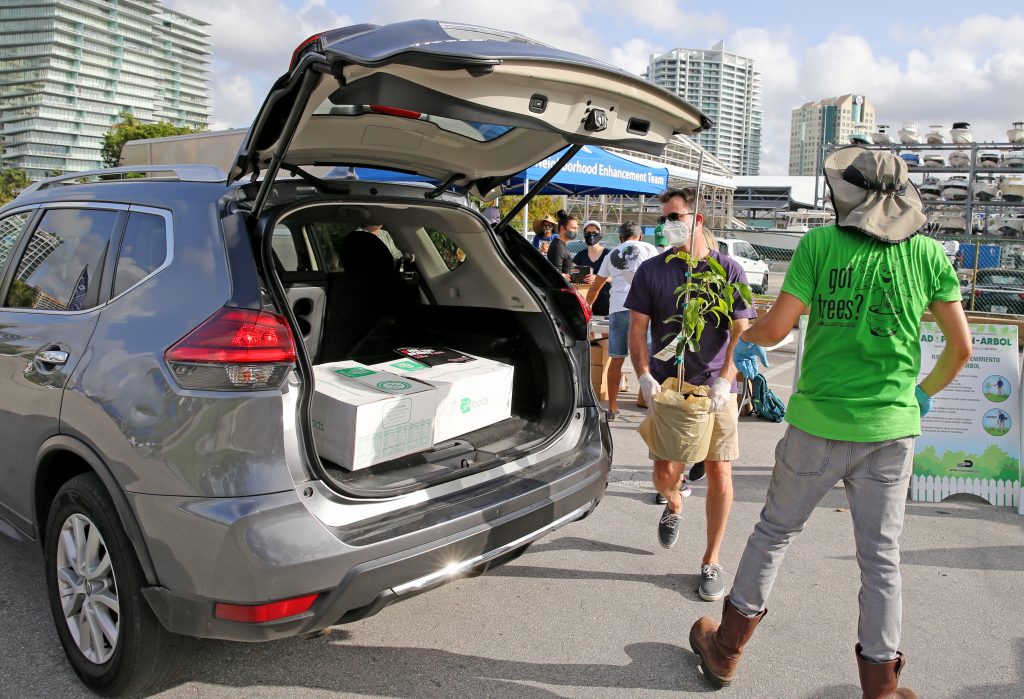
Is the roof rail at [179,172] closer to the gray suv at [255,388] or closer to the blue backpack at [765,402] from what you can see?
the gray suv at [255,388]

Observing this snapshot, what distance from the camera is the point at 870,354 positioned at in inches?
103

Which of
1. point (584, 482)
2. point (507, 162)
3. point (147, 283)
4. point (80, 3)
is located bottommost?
point (584, 482)

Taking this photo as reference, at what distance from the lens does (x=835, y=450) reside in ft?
8.75

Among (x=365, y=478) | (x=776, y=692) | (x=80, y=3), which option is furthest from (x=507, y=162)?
(x=80, y=3)

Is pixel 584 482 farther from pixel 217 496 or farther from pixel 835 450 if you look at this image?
pixel 217 496

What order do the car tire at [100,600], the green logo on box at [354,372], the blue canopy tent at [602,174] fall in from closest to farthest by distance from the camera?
the car tire at [100,600]
the green logo on box at [354,372]
the blue canopy tent at [602,174]

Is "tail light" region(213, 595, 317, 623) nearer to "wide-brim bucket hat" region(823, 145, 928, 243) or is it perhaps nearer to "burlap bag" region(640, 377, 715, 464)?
"burlap bag" region(640, 377, 715, 464)

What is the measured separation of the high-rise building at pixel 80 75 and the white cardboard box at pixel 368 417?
6005 inches

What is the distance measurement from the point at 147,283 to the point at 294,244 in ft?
5.18

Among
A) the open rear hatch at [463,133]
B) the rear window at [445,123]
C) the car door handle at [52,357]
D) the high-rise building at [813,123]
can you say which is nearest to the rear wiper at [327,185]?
the open rear hatch at [463,133]

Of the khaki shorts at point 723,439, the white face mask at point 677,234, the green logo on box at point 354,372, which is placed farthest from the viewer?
the white face mask at point 677,234

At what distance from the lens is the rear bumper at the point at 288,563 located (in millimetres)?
2346

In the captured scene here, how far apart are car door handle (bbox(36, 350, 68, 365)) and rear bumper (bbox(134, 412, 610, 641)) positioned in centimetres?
70

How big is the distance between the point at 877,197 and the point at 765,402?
4835 mm
